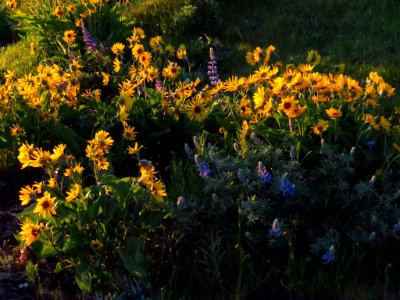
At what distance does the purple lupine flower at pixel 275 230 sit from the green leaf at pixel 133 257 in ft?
2.37

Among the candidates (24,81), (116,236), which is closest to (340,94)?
(116,236)

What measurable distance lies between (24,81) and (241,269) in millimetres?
2334

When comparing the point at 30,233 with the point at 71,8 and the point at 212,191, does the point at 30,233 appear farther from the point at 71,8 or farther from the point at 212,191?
the point at 71,8

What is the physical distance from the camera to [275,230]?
333cm

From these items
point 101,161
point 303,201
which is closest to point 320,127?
point 303,201

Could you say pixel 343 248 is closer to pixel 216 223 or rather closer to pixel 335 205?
pixel 335 205

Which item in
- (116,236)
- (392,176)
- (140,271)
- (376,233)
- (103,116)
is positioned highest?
(103,116)

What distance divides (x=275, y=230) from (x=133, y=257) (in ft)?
2.56

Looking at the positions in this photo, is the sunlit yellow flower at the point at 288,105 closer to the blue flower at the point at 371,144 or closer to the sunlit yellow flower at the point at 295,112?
the sunlit yellow flower at the point at 295,112

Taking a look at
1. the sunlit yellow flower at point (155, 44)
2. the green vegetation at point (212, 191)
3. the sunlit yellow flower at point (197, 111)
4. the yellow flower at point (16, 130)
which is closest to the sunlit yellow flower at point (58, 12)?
the sunlit yellow flower at point (155, 44)

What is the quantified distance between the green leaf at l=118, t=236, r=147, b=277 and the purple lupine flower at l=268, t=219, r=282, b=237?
2.37 ft

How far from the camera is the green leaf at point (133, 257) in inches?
125

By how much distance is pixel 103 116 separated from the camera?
4.57 m

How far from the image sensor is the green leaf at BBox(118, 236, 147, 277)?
317cm
